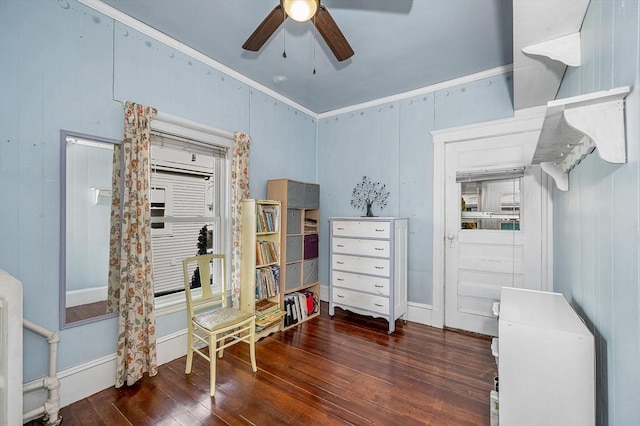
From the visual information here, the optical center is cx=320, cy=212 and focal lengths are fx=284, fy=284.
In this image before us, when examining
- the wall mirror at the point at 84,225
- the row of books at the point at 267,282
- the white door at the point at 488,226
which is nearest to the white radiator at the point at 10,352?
the wall mirror at the point at 84,225

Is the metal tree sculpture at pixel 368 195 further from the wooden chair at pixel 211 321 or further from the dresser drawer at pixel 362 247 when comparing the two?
the wooden chair at pixel 211 321

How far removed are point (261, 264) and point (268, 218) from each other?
1.63 feet

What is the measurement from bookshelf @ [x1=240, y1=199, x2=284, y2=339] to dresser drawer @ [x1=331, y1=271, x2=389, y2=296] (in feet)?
2.46

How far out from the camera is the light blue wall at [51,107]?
5.65 feet

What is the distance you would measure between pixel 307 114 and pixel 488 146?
2.36 meters

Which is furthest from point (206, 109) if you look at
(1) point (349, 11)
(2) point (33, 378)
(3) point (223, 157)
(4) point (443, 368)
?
(4) point (443, 368)

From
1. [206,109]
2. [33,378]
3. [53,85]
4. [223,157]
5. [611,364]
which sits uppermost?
[206,109]

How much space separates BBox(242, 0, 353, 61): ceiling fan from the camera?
5.08ft

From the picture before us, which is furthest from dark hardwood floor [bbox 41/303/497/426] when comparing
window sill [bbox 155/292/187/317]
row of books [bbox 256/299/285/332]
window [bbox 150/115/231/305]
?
window [bbox 150/115/231/305]

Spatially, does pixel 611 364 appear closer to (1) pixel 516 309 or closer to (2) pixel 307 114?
(1) pixel 516 309

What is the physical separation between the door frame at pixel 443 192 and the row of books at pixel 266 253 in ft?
6.02

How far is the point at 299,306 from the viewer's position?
132 inches

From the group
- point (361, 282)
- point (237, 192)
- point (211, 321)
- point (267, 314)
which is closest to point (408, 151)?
point (361, 282)

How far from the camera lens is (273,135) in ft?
11.7
